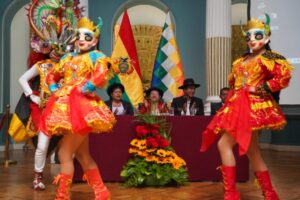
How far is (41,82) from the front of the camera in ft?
Answer: 14.2

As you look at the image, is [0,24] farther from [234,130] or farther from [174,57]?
[234,130]

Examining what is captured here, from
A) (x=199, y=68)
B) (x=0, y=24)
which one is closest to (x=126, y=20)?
(x=199, y=68)

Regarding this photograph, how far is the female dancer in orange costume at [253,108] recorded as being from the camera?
311 cm

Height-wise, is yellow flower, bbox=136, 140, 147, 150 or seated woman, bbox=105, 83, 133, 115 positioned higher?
seated woman, bbox=105, 83, 133, 115

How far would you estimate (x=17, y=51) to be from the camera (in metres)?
8.69

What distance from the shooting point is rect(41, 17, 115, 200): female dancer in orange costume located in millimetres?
2988

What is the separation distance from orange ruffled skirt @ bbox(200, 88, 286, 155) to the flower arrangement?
1.14 meters

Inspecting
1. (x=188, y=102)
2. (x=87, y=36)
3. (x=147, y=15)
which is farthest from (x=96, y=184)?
(x=147, y=15)

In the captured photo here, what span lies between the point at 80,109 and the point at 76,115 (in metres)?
0.05

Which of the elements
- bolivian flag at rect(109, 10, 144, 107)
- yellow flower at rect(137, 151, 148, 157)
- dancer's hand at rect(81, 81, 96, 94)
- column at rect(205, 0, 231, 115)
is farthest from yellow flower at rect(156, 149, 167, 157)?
column at rect(205, 0, 231, 115)

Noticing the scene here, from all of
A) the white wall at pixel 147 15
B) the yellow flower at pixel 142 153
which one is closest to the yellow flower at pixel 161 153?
the yellow flower at pixel 142 153

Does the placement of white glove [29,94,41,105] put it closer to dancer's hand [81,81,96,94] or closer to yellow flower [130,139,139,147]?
yellow flower [130,139,139,147]

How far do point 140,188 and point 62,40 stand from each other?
1.58 meters

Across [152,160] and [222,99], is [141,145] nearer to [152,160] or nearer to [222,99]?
[152,160]
